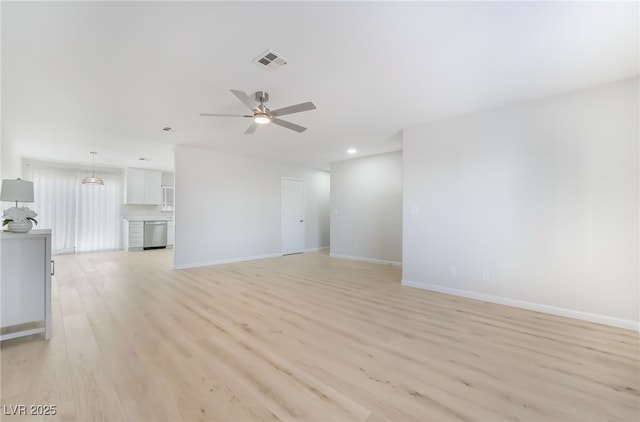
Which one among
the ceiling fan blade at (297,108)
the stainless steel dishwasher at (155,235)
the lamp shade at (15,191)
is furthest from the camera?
the stainless steel dishwasher at (155,235)

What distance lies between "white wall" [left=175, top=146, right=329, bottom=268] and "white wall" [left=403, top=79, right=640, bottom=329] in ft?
13.9

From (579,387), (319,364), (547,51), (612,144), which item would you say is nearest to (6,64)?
(319,364)

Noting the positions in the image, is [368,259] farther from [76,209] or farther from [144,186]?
[76,209]

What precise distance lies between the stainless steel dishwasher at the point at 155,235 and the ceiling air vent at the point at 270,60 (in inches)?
316

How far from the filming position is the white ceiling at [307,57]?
6.32 feet

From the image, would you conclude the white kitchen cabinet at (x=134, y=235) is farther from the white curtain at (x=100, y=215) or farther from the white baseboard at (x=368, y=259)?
the white baseboard at (x=368, y=259)

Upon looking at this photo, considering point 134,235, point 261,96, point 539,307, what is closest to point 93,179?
point 134,235

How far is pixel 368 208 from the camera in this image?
6.70 m

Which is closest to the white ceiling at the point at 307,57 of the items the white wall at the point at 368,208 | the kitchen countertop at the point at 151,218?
the white wall at the point at 368,208

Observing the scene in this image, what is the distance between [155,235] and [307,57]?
8.52 meters

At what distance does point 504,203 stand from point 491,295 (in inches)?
49.9

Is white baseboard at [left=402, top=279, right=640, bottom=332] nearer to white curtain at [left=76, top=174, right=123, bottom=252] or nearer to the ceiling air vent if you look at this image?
the ceiling air vent

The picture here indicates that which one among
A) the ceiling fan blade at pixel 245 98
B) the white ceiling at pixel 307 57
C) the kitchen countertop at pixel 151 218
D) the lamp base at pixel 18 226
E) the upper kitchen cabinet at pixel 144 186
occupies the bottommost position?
the kitchen countertop at pixel 151 218

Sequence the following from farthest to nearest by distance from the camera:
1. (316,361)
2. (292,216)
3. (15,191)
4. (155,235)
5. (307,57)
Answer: (155,235)
(292,216)
(15,191)
(307,57)
(316,361)
